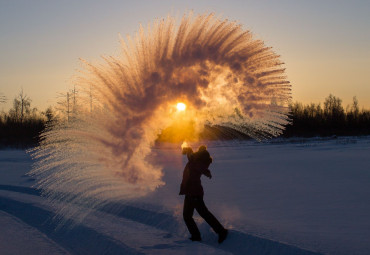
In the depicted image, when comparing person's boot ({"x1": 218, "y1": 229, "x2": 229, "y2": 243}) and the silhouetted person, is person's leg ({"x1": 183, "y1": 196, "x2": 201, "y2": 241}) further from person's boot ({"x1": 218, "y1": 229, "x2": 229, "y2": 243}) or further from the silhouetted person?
person's boot ({"x1": 218, "y1": 229, "x2": 229, "y2": 243})

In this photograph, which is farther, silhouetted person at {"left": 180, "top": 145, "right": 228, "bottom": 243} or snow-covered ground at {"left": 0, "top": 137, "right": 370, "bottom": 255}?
silhouetted person at {"left": 180, "top": 145, "right": 228, "bottom": 243}

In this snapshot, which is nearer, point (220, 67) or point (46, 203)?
point (220, 67)

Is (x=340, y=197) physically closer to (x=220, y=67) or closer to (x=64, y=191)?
(x=220, y=67)

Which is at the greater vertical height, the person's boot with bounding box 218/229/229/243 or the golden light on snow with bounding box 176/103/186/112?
the golden light on snow with bounding box 176/103/186/112

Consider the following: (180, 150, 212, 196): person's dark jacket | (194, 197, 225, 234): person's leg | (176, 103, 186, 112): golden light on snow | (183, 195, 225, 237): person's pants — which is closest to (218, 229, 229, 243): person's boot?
(194, 197, 225, 234): person's leg

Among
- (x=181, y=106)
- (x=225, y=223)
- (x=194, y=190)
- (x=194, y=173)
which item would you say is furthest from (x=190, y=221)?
(x=181, y=106)

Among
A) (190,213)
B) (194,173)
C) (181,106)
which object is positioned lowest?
(190,213)

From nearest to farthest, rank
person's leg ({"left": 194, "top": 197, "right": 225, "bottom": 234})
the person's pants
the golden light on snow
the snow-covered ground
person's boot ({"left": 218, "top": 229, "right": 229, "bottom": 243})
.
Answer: the snow-covered ground → person's boot ({"left": 218, "top": 229, "right": 229, "bottom": 243}) → person's leg ({"left": 194, "top": 197, "right": 225, "bottom": 234}) → the person's pants → the golden light on snow

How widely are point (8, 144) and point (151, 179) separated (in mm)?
46791

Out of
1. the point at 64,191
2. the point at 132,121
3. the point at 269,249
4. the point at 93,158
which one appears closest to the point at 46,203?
the point at 64,191

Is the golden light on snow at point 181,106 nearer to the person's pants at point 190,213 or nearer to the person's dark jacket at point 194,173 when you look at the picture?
the person's dark jacket at point 194,173

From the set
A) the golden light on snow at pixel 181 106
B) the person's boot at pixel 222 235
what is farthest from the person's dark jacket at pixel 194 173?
the golden light on snow at pixel 181 106

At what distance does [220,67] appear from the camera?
8.16m

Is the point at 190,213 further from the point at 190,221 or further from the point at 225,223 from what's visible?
the point at 225,223
